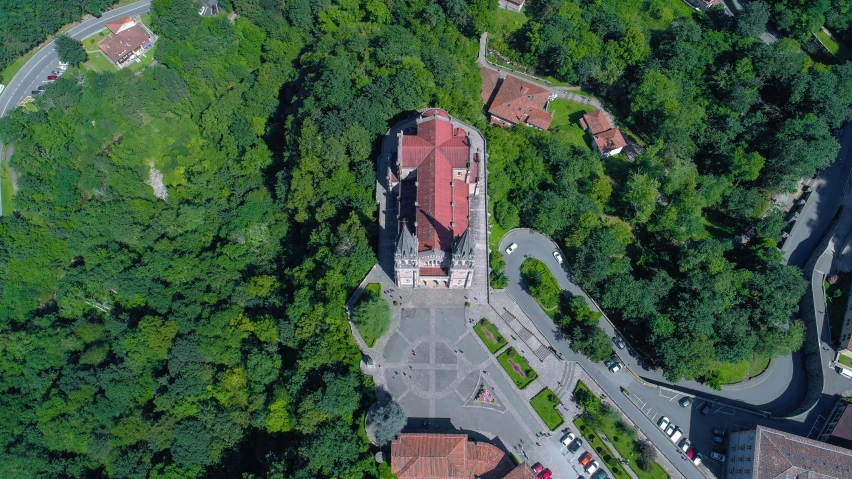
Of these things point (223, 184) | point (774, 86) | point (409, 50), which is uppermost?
point (409, 50)

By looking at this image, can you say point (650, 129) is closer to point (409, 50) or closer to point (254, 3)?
point (409, 50)

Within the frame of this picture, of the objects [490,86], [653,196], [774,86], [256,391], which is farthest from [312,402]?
[774,86]

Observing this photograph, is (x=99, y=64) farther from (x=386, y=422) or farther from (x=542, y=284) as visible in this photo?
(x=542, y=284)

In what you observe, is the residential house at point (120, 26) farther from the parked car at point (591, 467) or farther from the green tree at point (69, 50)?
the parked car at point (591, 467)

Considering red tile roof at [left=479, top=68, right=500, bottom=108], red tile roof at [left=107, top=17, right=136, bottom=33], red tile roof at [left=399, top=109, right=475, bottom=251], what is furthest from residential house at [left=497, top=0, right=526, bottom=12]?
red tile roof at [left=107, top=17, right=136, bottom=33]

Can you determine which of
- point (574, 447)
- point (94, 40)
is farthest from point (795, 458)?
point (94, 40)
